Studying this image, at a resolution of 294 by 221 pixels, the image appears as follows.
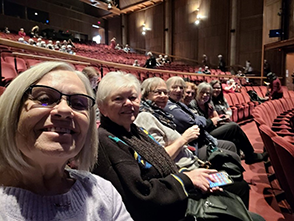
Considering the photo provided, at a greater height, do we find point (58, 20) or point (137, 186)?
point (58, 20)

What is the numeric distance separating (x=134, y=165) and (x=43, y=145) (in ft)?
1.38

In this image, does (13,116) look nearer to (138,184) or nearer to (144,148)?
(138,184)

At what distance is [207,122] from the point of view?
2.12 metres

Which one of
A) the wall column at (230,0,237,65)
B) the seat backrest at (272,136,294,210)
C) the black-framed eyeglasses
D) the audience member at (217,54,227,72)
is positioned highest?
the wall column at (230,0,237,65)

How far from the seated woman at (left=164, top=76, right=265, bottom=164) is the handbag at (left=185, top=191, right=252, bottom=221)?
2.59 feet

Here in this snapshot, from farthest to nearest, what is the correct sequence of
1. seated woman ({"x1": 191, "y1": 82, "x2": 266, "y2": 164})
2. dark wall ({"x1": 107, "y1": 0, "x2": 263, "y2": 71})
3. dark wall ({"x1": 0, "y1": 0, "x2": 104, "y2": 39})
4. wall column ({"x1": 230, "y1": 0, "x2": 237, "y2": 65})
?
dark wall ({"x1": 0, "y1": 0, "x2": 104, "y2": 39})
wall column ({"x1": 230, "y1": 0, "x2": 237, "y2": 65})
dark wall ({"x1": 107, "y1": 0, "x2": 263, "y2": 71})
seated woman ({"x1": 191, "y1": 82, "x2": 266, "y2": 164})

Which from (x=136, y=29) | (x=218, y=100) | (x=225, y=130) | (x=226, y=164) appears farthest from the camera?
(x=136, y=29)

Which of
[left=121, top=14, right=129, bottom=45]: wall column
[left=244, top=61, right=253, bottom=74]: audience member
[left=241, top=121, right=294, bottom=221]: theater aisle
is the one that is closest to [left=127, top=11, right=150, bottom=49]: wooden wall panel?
[left=121, top=14, right=129, bottom=45]: wall column

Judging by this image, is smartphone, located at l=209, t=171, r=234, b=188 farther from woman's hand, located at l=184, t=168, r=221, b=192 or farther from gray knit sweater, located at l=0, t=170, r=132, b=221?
gray knit sweater, located at l=0, t=170, r=132, b=221

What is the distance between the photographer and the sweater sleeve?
0.75 m

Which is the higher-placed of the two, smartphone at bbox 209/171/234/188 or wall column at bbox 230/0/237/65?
wall column at bbox 230/0/237/65

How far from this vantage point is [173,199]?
2.60 ft

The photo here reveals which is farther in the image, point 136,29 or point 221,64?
point 136,29

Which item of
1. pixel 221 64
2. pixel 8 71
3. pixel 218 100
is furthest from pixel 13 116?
pixel 221 64
